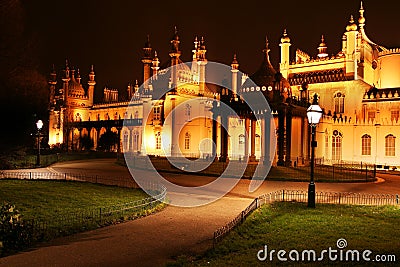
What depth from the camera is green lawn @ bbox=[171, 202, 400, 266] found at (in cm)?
878

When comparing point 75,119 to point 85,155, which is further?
point 75,119

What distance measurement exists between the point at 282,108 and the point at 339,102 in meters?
14.1

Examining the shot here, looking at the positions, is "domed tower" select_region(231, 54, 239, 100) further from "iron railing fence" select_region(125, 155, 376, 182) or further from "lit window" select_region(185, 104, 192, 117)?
"iron railing fence" select_region(125, 155, 376, 182)

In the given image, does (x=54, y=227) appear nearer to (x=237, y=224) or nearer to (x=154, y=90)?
(x=237, y=224)

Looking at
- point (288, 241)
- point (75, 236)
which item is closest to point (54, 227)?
point (75, 236)

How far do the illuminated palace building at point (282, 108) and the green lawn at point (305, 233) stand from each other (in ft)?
60.2

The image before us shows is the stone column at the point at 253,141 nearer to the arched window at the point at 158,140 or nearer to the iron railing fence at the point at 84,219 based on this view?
the arched window at the point at 158,140

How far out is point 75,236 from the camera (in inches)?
424

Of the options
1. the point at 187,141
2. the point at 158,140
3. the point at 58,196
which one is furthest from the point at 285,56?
the point at 58,196

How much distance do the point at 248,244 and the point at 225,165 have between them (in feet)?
74.4

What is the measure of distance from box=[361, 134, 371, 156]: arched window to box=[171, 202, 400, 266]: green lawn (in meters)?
27.1

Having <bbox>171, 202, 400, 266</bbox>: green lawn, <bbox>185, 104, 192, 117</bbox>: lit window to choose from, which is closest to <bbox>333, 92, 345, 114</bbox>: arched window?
<bbox>185, 104, 192, 117</bbox>: lit window

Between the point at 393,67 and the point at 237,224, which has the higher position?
the point at 393,67

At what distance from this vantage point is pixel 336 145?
41.7m
